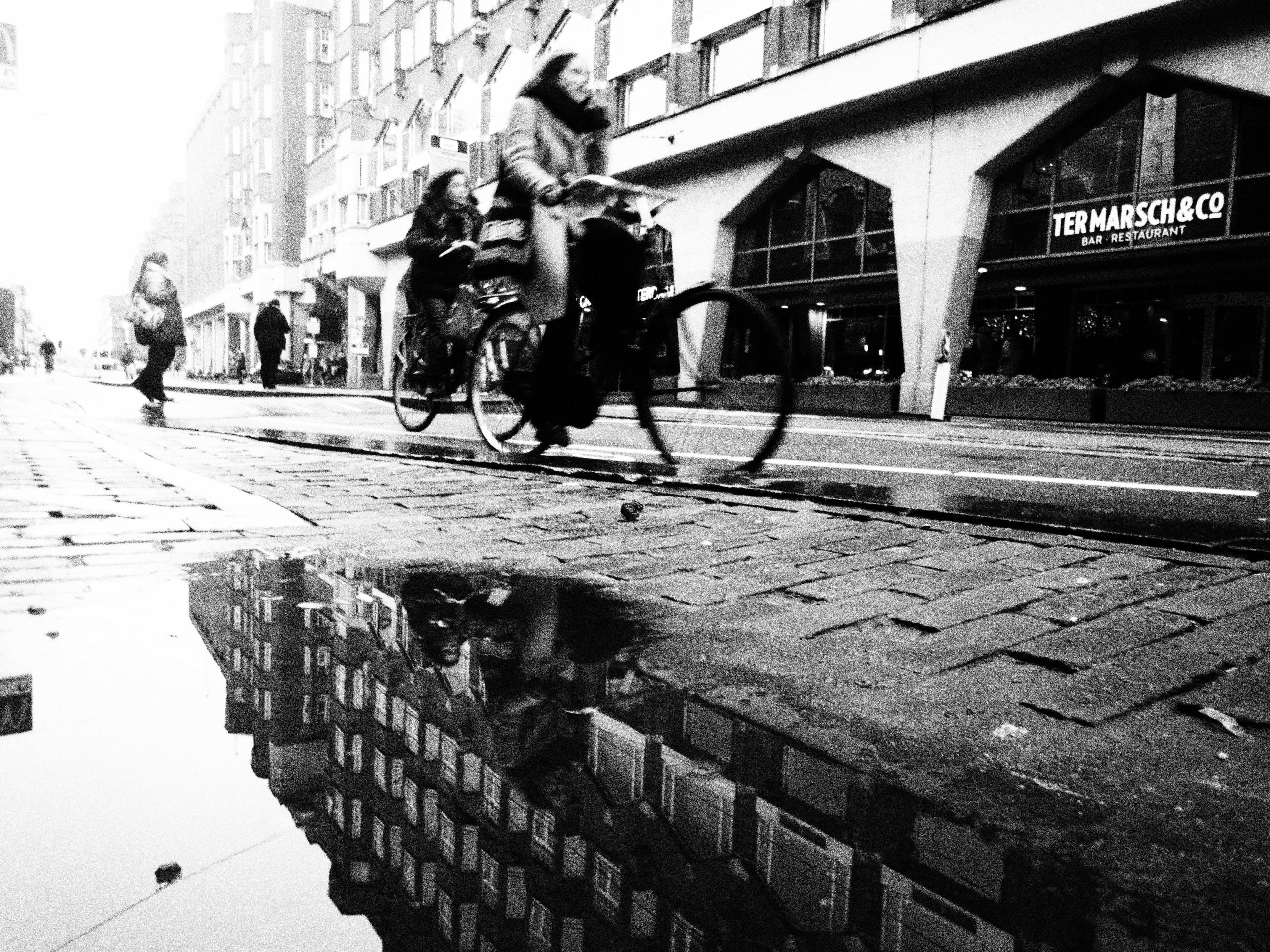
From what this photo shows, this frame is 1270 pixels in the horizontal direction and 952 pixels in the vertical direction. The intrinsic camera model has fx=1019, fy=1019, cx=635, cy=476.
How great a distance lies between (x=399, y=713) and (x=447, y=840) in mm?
472

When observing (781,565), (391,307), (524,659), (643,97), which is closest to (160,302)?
(781,565)

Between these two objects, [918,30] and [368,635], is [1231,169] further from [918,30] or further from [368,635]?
[368,635]

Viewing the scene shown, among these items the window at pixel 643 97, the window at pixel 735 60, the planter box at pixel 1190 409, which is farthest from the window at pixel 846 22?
the planter box at pixel 1190 409

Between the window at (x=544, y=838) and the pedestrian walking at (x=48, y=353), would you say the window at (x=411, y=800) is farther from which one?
the pedestrian walking at (x=48, y=353)

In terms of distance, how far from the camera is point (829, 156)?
2305 centimetres

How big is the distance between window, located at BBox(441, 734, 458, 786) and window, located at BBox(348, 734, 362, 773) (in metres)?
0.12

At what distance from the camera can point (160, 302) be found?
13.0m

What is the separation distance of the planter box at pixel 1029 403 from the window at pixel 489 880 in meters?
17.9

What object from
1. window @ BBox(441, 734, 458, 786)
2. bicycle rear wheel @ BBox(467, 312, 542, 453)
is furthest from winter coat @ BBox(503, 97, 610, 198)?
window @ BBox(441, 734, 458, 786)

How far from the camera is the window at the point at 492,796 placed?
4.52 feet

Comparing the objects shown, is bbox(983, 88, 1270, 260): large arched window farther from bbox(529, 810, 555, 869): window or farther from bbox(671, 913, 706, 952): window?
bbox(671, 913, 706, 952): window

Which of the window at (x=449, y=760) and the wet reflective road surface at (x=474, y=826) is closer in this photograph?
the wet reflective road surface at (x=474, y=826)

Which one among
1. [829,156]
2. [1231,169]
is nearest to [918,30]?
[829,156]

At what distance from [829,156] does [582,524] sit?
21069 mm
